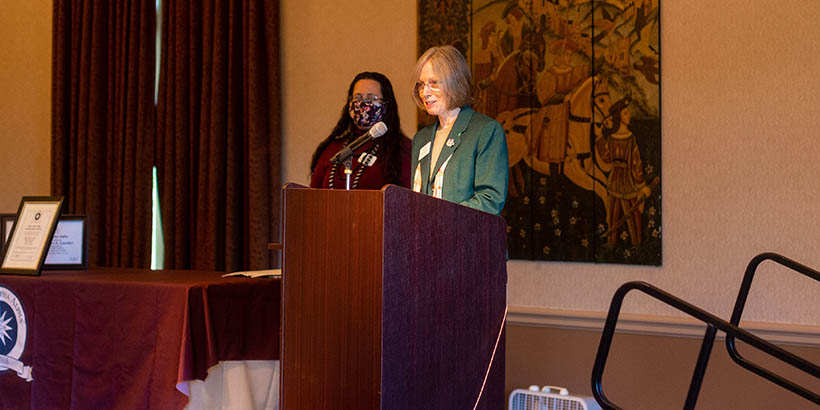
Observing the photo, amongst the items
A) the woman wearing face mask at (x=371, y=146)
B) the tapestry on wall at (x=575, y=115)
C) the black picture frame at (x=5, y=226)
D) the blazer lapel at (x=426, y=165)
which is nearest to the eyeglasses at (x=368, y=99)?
the woman wearing face mask at (x=371, y=146)

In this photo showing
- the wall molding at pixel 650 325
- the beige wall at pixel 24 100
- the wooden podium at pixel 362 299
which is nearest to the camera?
the wooden podium at pixel 362 299

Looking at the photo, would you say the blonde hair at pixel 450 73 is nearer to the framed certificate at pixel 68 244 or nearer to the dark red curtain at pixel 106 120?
the framed certificate at pixel 68 244

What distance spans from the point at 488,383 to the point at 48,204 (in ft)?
6.63

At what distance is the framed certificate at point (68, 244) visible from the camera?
305 cm

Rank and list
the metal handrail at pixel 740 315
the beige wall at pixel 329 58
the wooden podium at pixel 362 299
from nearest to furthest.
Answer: the wooden podium at pixel 362 299 → the metal handrail at pixel 740 315 → the beige wall at pixel 329 58

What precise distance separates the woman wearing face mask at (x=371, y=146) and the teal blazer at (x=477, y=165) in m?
0.62

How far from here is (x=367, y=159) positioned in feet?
Result: 9.08

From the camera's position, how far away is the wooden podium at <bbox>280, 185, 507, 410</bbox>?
1.37m

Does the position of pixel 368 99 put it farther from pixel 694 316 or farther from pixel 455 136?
pixel 694 316

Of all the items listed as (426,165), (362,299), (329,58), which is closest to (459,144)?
(426,165)

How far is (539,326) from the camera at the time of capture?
3539 mm

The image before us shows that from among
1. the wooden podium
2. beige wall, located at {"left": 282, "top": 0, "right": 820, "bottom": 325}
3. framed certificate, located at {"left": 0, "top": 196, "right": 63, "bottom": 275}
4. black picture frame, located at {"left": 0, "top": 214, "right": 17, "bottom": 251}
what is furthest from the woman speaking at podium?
black picture frame, located at {"left": 0, "top": 214, "right": 17, "bottom": 251}

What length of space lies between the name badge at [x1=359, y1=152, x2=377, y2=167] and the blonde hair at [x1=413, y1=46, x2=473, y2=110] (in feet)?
1.87

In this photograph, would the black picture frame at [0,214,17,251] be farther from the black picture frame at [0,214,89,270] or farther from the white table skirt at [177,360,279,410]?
the white table skirt at [177,360,279,410]
